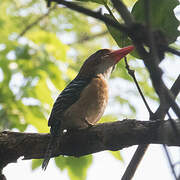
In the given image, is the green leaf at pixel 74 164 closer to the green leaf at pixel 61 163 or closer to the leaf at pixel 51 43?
the green leaf at pixel 61 163

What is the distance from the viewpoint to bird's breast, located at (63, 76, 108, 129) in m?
4.46

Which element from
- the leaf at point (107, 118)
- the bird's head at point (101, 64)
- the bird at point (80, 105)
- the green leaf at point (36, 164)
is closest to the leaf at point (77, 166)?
the bird at point (80, 105)

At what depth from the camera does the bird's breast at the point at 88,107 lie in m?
4.46

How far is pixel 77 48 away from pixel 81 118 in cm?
555

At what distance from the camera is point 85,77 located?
5.46m

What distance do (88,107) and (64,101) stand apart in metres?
0.32

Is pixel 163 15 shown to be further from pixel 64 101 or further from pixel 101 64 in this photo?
pixel 101 64

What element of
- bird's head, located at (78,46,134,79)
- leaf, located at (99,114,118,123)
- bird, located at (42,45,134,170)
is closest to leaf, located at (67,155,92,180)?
bird, located at (42,45,134,170)

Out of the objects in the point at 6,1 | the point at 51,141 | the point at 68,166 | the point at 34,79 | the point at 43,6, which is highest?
the point at 6,1

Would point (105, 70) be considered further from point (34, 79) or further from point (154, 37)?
point (154, 37)

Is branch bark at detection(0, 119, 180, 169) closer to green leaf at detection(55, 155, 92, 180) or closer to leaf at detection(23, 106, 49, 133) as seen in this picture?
green leaf at detection(55, 155, 92, 180)

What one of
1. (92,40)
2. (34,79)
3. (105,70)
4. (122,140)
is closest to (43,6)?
(92,40)

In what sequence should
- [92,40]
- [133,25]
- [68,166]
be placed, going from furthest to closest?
[92,40] < [68,166] < [133,25]

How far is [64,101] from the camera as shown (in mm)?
4570
